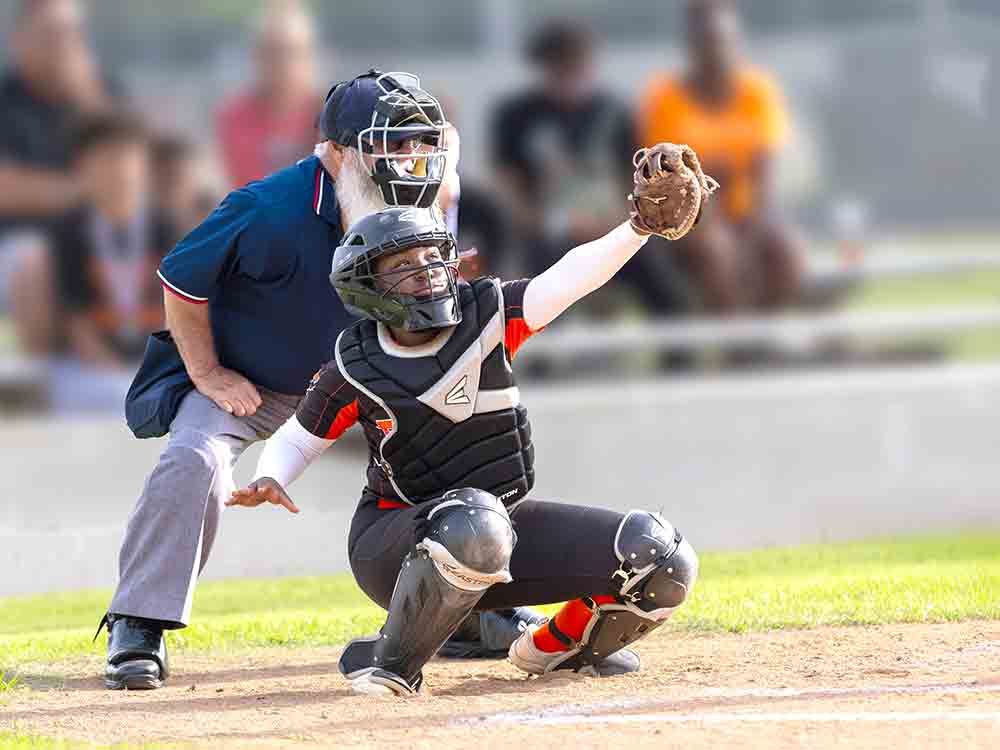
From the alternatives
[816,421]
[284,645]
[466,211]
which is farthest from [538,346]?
[284,645]

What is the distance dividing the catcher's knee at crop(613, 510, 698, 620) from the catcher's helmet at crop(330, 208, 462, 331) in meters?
0.80

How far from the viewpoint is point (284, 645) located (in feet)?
20.4

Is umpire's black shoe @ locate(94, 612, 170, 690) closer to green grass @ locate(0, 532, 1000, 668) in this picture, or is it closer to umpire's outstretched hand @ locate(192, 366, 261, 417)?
green grass @ locate(0, 532, 1000, 668)

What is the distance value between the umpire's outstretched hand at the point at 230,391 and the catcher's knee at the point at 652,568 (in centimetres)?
139

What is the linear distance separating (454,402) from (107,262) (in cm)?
862

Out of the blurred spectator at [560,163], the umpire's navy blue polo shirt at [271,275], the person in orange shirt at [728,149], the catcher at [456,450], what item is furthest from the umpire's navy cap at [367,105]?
the person in orange shirt at [728,149]

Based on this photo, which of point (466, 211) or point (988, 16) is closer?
point (466, 211)

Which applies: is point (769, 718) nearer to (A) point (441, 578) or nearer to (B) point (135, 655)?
(A) point (441, 578)

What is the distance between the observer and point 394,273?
4934 mm

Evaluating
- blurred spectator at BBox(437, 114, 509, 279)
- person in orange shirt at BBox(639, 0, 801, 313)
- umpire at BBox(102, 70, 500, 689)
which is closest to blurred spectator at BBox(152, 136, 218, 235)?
blurred spectator at BBox(437, 114, 509, 279)

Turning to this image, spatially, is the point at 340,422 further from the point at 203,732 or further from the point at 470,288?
the point at 203,732

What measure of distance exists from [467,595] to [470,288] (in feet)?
2.92

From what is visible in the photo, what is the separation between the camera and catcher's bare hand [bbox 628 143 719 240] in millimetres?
4883

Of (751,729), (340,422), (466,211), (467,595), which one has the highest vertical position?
(466,211)
